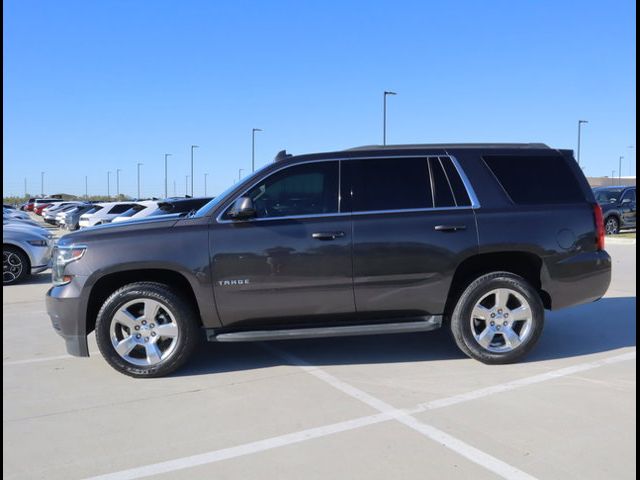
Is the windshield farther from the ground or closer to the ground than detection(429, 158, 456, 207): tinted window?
farther from the ground

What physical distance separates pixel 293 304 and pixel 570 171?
2954mm

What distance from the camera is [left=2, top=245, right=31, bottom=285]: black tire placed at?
10.3m

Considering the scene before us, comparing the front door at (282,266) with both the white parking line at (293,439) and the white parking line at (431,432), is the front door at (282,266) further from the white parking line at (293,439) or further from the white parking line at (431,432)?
the white parking line at (293,439)

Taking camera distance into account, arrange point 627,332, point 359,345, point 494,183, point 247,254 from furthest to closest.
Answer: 1. point 627,332
2. point 359,345
3. point 494,183
4. point 247,254

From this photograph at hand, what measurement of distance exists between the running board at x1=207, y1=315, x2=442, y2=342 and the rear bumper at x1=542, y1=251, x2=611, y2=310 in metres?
1.21

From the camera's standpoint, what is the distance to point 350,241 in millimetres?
4859

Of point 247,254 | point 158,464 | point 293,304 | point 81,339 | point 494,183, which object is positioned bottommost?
point 158,464

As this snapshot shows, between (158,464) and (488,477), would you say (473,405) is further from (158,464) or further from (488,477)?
(158,464)

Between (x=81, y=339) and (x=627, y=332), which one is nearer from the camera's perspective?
(x=81, y=339)

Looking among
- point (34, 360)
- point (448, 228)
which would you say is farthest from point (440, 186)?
point (34, 360)

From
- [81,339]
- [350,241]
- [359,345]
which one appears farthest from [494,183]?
[81,339]

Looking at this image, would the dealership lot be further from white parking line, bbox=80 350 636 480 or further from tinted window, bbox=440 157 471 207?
tinted window, bbox=440 157 471 207

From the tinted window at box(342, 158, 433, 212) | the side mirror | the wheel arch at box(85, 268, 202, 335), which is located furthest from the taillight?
the wheel arch at box(85, 268, 202, 335)

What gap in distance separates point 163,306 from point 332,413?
1.75 meters
